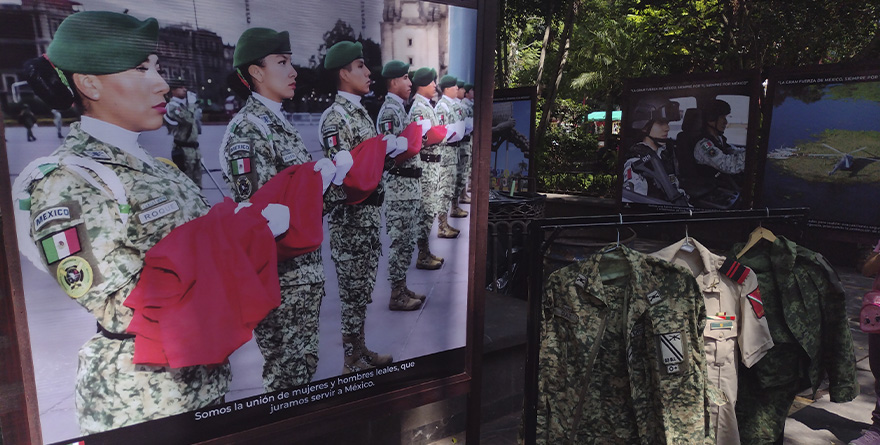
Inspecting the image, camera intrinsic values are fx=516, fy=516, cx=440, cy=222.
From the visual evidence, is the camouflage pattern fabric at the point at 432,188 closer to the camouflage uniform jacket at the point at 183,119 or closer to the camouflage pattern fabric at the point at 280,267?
the camouflage pattern fabric at the point at 280,267

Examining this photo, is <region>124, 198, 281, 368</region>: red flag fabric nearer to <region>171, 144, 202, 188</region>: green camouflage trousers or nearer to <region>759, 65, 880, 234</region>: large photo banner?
<region>171, 144, 202, 188</region>: green camouflage trousers


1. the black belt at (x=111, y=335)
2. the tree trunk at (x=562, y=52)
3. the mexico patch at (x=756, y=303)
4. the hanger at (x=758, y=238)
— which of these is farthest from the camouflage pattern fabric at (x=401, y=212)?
the tree trunk at (x=562, y=52)

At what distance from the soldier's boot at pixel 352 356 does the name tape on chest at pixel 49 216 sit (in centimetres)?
119

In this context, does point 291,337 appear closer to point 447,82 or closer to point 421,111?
point 421,111

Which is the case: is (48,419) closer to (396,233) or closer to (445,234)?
(396,233)

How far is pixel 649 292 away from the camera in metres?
2.46

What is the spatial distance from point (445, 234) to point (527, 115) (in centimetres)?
581

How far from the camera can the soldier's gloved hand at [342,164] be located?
229cm

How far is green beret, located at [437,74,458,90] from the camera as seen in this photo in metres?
2.47

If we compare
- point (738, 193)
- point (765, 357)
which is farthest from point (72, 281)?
point (738, 193)

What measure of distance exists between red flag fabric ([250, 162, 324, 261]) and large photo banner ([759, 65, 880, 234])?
733cm

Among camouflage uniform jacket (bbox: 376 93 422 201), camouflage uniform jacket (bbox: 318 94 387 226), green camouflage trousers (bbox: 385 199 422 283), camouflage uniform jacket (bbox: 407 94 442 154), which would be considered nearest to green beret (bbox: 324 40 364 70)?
camouflage uniform jacket (bbox: 318 94 387 226)

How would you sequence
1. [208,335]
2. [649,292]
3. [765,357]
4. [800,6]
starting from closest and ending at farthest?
[208,335] → [649,292] → [765,357] → [800,6]

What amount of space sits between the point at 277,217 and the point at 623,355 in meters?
1.73
